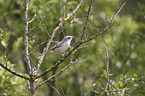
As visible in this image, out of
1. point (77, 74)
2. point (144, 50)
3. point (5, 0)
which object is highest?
point (5, 0)

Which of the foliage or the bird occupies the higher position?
the bird

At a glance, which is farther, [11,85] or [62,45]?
[11,85]

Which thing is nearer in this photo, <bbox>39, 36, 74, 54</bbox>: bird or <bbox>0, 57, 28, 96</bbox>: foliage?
<bbox>39, 36, 74, 54</bbox>: bird

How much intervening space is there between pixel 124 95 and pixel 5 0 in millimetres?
5634

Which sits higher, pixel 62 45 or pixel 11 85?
pixel 62 45

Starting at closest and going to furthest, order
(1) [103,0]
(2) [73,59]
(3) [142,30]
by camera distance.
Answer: (2) [73,59] → (3) [142,30] → (1) [103,0]

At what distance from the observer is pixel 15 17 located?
8.61m

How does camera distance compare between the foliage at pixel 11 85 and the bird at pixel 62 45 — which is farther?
the foliage at pixel 11 85

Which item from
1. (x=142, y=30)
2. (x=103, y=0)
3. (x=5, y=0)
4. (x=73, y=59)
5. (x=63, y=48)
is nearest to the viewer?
(x=73, y=59)

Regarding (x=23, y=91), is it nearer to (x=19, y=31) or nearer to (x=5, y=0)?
(x=19, y=31)

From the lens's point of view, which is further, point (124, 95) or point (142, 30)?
point (142, 30)

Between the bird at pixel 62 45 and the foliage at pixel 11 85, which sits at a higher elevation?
the bird at pixel 62 45

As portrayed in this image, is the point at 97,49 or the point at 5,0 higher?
the point at 5,0

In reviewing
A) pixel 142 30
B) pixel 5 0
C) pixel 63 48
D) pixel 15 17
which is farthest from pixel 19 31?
pixel 142 30
